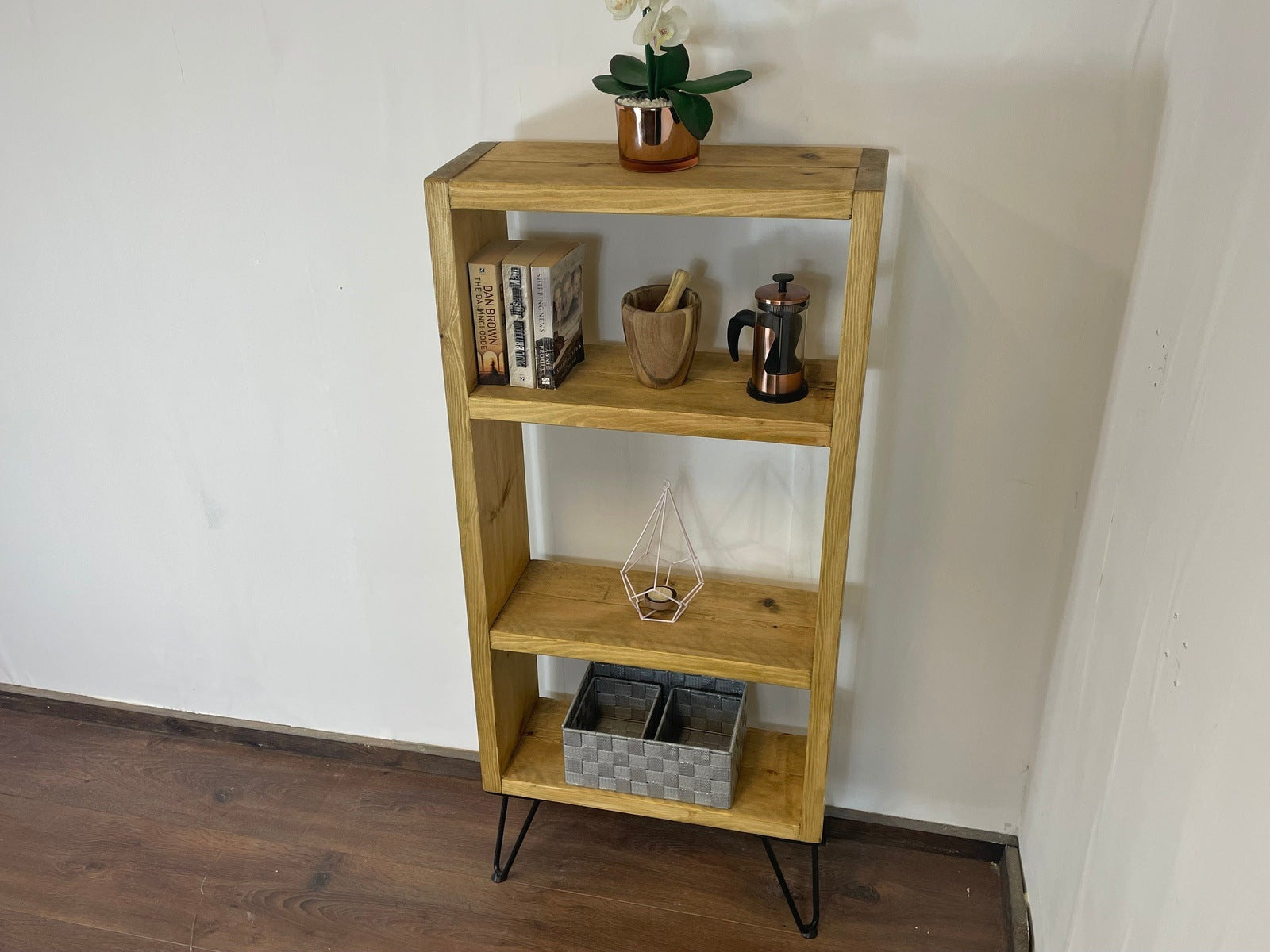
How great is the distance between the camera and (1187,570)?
107cm

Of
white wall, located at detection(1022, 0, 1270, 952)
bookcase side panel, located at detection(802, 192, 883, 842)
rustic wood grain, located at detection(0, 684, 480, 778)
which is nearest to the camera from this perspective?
white wall, located at detection(1022, 0, 1270, 952)

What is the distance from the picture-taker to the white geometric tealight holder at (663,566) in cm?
170

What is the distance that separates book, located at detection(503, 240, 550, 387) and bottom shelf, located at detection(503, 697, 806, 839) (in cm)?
72

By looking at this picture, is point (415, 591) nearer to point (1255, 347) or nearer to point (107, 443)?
point (107, 443)

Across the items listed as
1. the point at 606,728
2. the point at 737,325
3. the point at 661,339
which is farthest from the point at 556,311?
the point at 606,728

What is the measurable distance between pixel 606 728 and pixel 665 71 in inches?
45.0

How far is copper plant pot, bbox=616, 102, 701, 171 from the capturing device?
131cm

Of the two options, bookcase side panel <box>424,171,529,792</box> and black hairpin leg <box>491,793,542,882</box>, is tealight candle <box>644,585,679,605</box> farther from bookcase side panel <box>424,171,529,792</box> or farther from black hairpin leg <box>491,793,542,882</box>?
black hairpin leg <box>491,793,542,882</box>

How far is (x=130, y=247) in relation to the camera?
5.80 ft

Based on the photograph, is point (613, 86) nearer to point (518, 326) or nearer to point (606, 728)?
point (518, 326)

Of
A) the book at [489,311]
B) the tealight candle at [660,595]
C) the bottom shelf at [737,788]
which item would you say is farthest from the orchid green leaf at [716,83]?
the bottom shelf at [737,788]

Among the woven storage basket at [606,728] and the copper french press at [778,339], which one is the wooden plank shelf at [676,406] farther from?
the woven storage basket at [606,728]

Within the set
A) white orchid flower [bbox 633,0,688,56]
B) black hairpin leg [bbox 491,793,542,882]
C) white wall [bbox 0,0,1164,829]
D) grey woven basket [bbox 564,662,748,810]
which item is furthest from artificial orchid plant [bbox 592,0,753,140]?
black hairpin leg [bbox 491,793,542,882]

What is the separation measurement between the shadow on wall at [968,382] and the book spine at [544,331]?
22 centimetres
